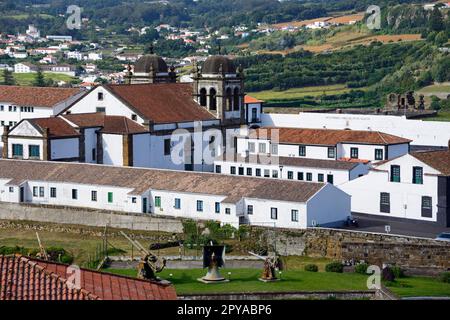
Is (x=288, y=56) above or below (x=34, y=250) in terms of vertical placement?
above

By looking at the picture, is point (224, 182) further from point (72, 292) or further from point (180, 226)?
point (72, 292)

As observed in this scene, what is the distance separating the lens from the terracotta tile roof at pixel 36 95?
68.4 metres

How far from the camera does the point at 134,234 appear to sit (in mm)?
51156

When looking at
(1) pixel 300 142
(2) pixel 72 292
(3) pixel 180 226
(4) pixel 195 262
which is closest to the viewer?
(2) pixel 72 292

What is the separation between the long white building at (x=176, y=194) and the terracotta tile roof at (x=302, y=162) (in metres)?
6.25

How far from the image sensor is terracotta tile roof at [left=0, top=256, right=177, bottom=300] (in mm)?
21328

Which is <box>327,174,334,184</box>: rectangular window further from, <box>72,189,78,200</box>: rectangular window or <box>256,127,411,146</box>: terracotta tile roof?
<box>72,189,78,200</box>: rectangular window

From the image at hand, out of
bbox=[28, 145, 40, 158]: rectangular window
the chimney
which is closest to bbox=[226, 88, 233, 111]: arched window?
bbox=[28, 145, 40, 158]: rectangular window

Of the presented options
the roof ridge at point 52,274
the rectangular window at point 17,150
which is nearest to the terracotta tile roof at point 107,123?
the rectangular window at point 17,150

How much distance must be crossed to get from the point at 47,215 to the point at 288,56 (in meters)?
97.2

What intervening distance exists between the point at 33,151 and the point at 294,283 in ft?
83.3

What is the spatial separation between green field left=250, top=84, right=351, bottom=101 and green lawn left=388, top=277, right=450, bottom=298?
71976mm
